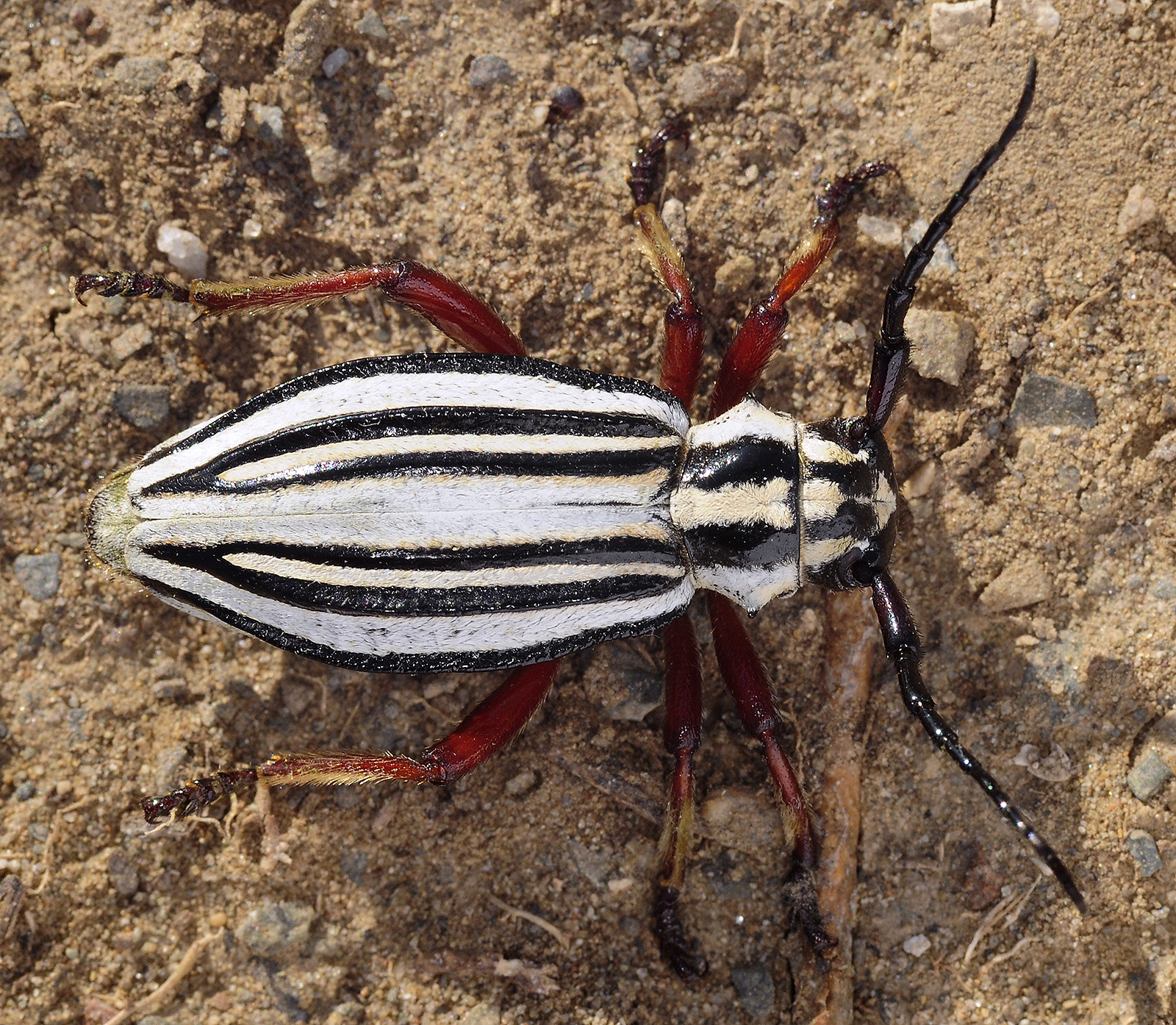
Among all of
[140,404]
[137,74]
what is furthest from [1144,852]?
[137,74]

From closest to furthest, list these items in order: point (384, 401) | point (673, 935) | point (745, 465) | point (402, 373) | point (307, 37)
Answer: point (384, 401), point (402, 373), point (745, 465), point (673, 935), point (307, 37)

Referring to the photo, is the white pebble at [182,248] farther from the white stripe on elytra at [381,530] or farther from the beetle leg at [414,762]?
the beetle leg at [414,762]

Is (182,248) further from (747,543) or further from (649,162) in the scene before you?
(747,543)

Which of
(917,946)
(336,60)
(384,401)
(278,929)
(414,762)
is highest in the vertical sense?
(336,60)

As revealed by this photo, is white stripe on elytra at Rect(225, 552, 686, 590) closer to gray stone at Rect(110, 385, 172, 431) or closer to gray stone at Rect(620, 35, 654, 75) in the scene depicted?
gray stone at Rect(110, 385, 172, 431)

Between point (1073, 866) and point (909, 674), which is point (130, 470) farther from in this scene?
point (1073, 866)

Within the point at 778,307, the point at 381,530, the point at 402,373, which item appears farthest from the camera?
the point at 778,307

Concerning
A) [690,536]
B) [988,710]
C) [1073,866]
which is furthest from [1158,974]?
[690,536]
